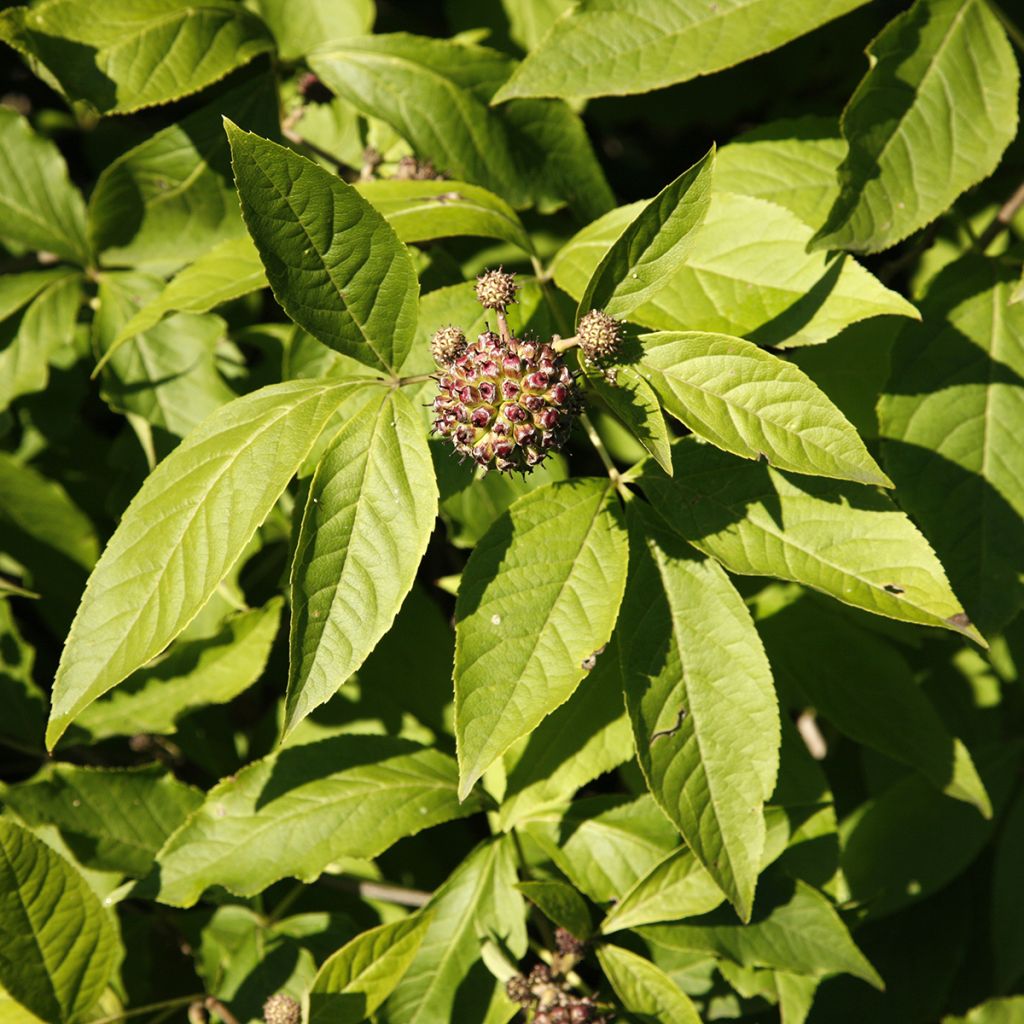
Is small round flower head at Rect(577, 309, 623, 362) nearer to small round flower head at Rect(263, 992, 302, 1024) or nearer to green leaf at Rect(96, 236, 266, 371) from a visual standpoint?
green leaf at Rect(96, 236, 266, 371)

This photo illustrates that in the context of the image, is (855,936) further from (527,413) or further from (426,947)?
(527,413)

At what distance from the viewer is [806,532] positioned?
1990 millimetres

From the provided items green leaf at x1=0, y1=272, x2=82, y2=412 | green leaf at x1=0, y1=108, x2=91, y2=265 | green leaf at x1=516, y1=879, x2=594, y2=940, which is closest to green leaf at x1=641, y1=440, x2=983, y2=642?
green leaf at x1=516, y1=879, x2=594, y2=940

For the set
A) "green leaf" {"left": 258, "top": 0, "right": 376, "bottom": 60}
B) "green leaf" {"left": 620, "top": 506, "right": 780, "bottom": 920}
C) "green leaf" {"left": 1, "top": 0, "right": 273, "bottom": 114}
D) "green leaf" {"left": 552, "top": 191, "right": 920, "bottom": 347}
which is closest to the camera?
"green leaf" {"left": 620, "top": 506, "right": 780, "bottom": 920}

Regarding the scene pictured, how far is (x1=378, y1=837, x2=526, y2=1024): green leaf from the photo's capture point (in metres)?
2.37

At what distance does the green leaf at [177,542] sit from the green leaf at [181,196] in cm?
117

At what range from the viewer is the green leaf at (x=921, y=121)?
2.14 m

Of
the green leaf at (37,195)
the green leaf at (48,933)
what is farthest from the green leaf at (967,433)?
the green leaf at (37,195)

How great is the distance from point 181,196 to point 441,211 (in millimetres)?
963

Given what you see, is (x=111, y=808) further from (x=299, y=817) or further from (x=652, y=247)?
(x=652, y=247)

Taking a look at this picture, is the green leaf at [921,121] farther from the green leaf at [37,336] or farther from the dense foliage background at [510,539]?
the green leaf at [37,336]

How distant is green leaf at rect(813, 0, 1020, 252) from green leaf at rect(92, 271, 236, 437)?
1599 millimetres

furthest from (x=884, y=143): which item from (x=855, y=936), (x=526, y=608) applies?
(x=855, y=936)

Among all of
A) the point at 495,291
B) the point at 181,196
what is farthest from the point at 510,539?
the point at 181,196
